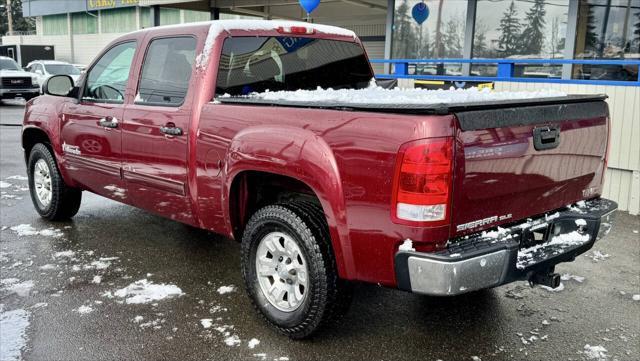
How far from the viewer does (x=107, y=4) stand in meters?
40.3

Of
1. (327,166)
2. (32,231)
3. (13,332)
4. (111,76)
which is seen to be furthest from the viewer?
(32,231)

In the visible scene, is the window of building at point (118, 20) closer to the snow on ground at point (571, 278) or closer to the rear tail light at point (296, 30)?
the rear tail light at point (296, 30)

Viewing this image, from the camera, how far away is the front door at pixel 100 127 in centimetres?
480

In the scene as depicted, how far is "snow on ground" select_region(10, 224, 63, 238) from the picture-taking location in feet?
18.5

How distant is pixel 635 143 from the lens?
673 cm

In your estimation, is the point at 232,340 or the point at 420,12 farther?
the point at 420,12

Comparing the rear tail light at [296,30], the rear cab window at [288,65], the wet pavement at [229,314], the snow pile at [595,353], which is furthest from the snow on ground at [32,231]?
the snow pile at [595,353]

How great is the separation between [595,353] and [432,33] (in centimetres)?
996

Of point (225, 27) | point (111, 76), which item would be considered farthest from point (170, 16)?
point (225, 27)

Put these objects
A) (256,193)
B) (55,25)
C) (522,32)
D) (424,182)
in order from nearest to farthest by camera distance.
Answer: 1. (424,182)
2. (256,193)
3. (522,32)
4. (55,25)

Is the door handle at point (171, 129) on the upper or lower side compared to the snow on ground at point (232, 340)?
upper

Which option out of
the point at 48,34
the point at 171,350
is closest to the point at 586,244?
the point at 171,350

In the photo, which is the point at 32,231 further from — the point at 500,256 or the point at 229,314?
the point at 500,256

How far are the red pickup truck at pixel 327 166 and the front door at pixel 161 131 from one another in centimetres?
1
